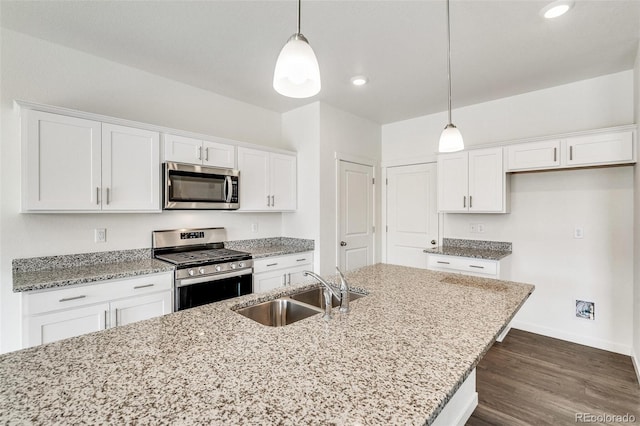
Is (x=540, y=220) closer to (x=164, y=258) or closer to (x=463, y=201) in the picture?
(x=463, y=201)

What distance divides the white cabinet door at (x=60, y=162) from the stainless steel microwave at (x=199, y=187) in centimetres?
55

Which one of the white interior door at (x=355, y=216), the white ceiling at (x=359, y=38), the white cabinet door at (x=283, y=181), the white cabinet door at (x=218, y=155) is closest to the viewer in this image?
the white ceiling at (x=359, y=38)

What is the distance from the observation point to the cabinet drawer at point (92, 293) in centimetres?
191

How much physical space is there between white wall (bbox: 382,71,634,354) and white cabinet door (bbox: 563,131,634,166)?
0.35 meters

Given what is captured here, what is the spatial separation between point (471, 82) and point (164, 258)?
135 inches

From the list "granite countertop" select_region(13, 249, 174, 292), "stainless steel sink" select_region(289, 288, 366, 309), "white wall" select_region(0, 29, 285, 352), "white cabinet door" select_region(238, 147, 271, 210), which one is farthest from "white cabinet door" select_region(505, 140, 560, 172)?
"granite countertop" select_region(13, 249, 174, 292)

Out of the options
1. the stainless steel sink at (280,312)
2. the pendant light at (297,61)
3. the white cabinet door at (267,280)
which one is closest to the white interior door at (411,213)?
the white cabinet door at (267,280)

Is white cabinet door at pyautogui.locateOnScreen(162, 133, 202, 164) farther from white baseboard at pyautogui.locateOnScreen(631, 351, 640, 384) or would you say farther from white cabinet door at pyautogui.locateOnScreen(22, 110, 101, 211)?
white baseboard at pyautogui.locateOnScreen(631, 351, 640, 384)

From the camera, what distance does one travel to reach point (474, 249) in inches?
146

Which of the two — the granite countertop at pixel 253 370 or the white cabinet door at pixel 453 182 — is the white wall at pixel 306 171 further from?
the granite countertop at pixel 253 370

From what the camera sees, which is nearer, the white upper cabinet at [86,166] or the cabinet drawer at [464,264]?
the white upper cabinet at [86,166]

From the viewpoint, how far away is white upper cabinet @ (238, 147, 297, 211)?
338 cm

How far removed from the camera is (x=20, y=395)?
0.81m

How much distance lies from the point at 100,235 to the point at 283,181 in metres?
1.89
